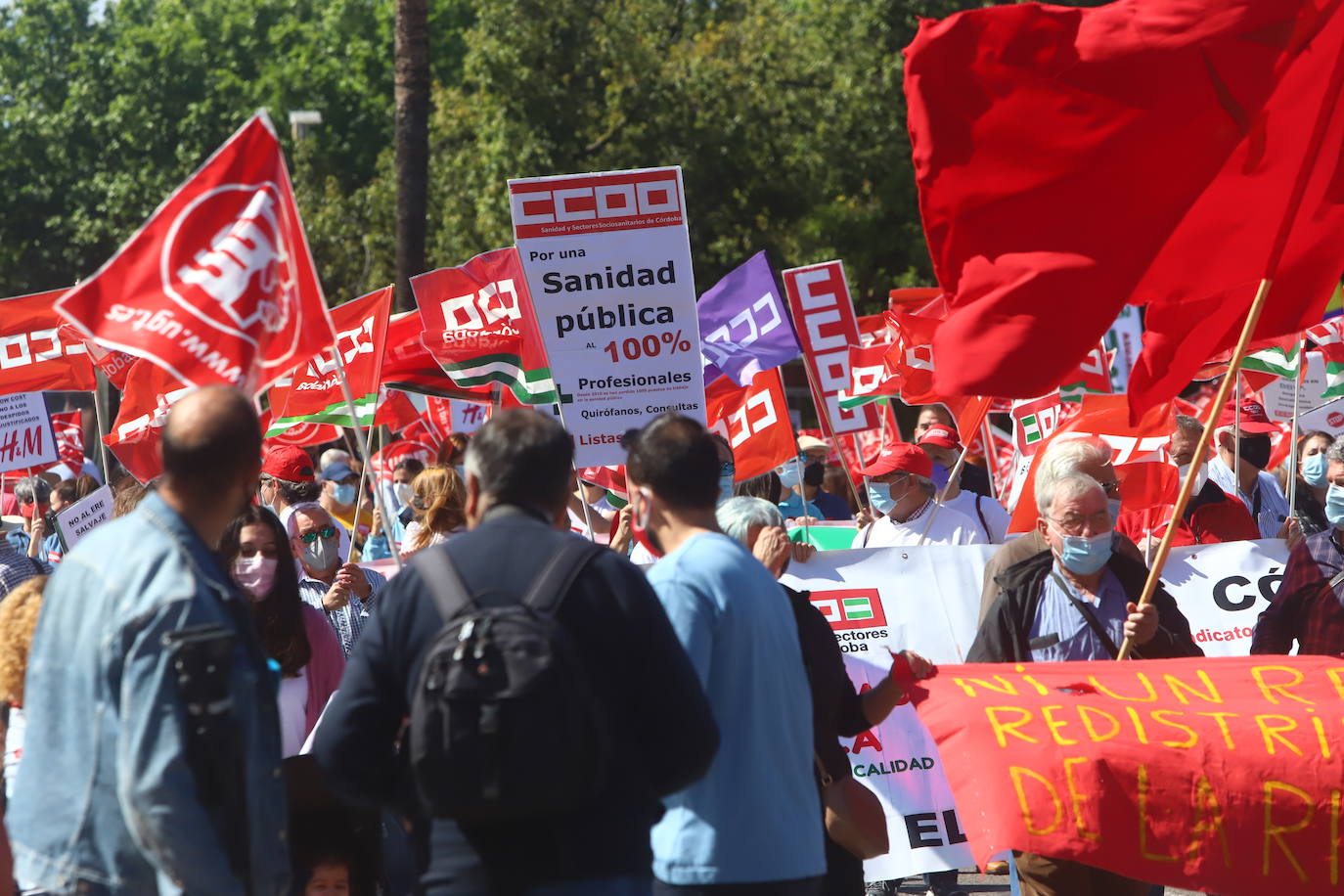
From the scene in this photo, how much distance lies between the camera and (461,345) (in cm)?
991

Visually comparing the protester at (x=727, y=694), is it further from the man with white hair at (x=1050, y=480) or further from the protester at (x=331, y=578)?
the protester at (x=331, y=578)

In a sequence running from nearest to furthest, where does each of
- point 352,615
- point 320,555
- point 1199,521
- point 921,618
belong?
point 352,615 < point 921,618 < point 320,555 < point 1199,521

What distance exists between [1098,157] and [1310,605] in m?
1.83

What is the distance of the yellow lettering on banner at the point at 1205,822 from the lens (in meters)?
5.31

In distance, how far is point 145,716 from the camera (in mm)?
3217

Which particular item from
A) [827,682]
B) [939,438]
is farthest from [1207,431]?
[939,438]

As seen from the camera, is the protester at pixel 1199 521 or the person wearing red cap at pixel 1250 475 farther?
the person wearing red cap at pixel 1250 475

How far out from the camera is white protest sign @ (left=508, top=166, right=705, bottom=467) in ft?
25.4

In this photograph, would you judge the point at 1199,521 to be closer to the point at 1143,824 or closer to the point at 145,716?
the point at 1143,824

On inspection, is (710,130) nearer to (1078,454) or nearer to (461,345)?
(461,345)

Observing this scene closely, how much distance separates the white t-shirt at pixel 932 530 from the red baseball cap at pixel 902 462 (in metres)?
0.16

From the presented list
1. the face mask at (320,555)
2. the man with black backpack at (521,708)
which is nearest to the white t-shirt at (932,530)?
the face mask at (320,555)

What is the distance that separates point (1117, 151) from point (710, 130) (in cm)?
2325

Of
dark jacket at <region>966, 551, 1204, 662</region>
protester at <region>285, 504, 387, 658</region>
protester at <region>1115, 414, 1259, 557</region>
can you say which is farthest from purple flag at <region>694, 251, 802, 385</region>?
dark jacket at <region>966, 551, 1204, 662</region>
